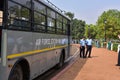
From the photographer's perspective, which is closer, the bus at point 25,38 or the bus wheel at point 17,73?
the bus at point 25,38

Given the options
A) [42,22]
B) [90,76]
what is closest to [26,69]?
[42,22]

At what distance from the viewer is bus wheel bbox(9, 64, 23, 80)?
790 cm

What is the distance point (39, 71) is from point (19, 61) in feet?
8.64

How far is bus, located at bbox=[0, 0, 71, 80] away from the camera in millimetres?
7250

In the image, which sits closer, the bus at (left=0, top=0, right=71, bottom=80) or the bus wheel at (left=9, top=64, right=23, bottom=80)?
the bus at (left=0, top=0, right=71, bottom=80)

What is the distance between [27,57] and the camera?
8930 millimetres

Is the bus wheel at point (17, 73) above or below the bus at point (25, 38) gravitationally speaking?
below

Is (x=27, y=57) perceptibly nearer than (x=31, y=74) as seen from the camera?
Yes

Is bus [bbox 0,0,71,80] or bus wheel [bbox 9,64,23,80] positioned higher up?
bus [bbox 0,0,71,80]

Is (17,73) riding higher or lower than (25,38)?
lower

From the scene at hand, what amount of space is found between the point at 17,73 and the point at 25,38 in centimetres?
104

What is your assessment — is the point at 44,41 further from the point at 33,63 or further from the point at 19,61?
the point at 19,61

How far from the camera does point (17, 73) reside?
8.38 m

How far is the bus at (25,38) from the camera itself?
285 inches
